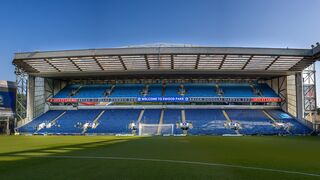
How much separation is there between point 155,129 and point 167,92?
452 inches

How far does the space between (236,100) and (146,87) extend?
1753cm

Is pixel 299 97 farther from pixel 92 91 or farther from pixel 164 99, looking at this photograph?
pixel 92 91

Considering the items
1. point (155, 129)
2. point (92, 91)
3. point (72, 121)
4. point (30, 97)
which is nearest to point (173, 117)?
point (155, 129)

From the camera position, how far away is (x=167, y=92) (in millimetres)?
62031

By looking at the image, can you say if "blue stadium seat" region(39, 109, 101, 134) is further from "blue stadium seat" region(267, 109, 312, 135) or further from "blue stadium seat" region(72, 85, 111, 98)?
"blue stadium seat" region(267, 109, 312, 135)

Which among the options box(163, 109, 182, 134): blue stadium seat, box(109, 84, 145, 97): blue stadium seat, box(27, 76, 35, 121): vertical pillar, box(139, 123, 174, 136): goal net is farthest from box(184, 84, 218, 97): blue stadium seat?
box(27, 76, 35, 121): vertical pillar

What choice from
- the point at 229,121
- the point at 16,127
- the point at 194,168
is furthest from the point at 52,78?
the point at 194,168

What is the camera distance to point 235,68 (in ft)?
181

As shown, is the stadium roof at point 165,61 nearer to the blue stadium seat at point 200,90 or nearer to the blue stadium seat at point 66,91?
the blue stadium seat at point 200,90

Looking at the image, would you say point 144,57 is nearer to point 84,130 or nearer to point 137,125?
point 137,125

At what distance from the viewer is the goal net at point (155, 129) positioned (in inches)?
2027

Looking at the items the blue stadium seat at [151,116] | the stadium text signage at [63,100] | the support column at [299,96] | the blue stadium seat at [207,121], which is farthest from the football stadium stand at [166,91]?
the support column at [299,96]

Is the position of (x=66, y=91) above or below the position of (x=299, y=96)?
above

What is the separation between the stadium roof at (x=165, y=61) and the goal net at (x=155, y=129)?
9.75 meters
